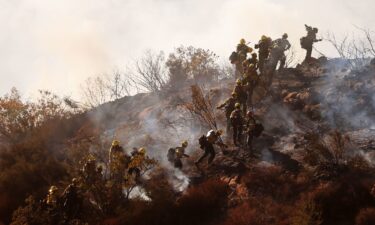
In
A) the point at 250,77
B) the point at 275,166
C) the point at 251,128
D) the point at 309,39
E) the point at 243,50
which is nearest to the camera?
the point at 275,166

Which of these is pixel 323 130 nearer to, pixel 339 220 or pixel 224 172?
pixel 224 172

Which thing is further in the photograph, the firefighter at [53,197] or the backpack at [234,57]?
the backpack at [234,57]

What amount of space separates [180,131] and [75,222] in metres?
8.60

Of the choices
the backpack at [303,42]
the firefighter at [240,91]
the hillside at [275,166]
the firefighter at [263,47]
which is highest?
the backpack at [303,42]

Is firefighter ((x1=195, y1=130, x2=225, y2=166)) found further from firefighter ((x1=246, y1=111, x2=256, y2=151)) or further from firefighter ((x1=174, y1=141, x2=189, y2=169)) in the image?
firefighter ((x1=246, y1=111, x2=256, y2=151))

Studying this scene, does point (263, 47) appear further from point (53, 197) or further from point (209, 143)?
point (53, 197)

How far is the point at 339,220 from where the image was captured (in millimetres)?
12125

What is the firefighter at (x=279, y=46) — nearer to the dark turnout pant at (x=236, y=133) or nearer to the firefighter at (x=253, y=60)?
the firefighter at (x=253, y=60)

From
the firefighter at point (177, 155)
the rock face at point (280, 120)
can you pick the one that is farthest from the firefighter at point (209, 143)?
the firefighter at point (177, 155)

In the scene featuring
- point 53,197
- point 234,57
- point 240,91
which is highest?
point 234,57

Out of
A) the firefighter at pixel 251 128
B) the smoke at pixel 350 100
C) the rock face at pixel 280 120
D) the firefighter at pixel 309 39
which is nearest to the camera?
the firefighter at pixel 251 128

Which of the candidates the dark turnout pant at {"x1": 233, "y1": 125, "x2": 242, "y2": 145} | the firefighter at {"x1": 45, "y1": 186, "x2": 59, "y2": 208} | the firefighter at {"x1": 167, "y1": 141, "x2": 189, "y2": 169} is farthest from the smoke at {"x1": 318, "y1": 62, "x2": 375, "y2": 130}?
the firefighter at {"x1": 45, "y1": 186, "x2": 59, "y2": 208}

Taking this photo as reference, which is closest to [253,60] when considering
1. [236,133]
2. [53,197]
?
[236,133]

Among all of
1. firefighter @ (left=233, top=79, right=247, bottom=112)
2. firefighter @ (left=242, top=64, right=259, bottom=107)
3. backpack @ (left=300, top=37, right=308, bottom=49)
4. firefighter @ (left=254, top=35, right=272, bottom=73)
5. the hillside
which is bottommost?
the hillside
